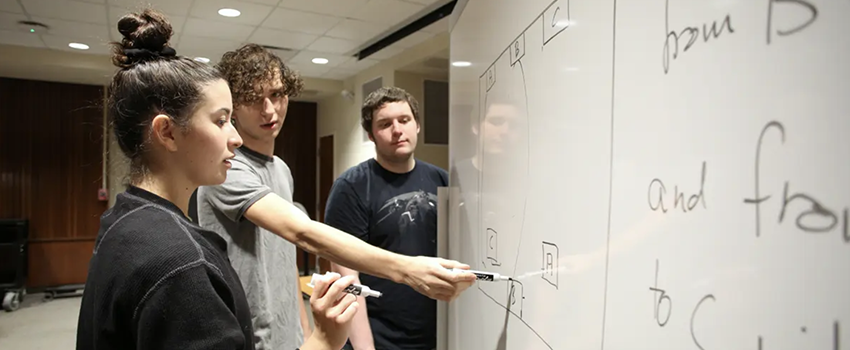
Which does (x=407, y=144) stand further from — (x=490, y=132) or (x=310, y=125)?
(x=310, y=125)

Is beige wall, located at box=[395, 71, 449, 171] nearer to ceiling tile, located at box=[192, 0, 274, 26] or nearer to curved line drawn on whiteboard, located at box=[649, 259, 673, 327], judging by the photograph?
ceiling tile, located at box=[192, 0, 274, 26]

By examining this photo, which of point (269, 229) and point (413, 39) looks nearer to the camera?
point (269, 229)

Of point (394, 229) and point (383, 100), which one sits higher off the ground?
point (383, 100)

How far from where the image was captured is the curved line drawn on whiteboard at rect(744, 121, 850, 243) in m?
0.29

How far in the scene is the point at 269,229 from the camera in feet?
3.48

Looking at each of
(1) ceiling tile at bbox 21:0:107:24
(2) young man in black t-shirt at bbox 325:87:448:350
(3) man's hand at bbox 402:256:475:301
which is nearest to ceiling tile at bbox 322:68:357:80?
(1) ceiling tile at bbox 21:0:107:24

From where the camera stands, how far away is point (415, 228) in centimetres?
146

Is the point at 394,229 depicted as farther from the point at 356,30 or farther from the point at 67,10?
the point at 67,10

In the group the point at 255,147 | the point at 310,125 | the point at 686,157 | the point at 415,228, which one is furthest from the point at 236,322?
the point at 310,125

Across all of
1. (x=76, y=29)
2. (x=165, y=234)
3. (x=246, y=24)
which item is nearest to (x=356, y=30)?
(x=246, y=24)

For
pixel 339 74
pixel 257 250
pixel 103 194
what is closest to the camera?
pixel 257 250

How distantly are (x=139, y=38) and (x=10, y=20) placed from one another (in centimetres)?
382

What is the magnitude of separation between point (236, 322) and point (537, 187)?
0.46m

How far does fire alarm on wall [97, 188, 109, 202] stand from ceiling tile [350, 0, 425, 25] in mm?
3864
